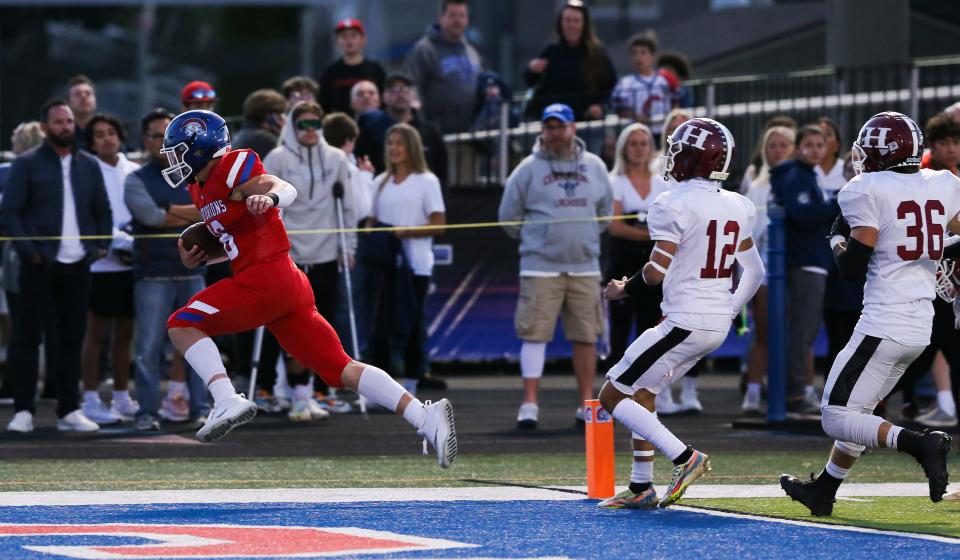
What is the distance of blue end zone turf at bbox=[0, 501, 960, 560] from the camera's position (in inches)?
286

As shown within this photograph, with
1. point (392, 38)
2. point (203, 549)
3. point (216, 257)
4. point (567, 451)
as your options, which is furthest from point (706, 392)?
point (392, 38)

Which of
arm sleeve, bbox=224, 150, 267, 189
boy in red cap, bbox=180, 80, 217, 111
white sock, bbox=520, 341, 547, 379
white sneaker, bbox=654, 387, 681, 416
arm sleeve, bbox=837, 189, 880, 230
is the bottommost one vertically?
white sneaker, bbox=654, 387, 681, 416

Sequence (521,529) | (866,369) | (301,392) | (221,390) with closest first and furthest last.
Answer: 1. (521,529)
2. (866,369)
3. (221,390)
4. (301,392)

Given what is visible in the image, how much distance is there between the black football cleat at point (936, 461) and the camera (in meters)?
8.03

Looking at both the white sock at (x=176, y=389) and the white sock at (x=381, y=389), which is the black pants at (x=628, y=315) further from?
the white sock at (x=381, y=389)

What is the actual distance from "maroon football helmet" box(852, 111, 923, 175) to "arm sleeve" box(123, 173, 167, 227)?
535 cm

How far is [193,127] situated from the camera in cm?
898

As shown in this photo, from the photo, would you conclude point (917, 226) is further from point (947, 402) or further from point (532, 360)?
point (947, 402)

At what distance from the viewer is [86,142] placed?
1341 centimetres

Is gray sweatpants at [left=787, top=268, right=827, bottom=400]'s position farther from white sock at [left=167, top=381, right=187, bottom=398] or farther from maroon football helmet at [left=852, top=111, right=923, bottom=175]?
maroon football helmet at [left=852, top=111, right=923, bottom=175]

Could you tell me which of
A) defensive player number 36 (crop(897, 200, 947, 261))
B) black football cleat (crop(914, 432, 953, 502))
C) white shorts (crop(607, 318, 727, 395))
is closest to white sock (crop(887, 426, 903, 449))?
black football cleat (crop(914, 432, 953, 502))

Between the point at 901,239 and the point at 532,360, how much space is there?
4760mm

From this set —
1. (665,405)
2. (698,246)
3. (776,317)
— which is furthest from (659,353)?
(665,405)

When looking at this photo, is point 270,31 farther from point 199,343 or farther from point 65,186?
point 199,343
